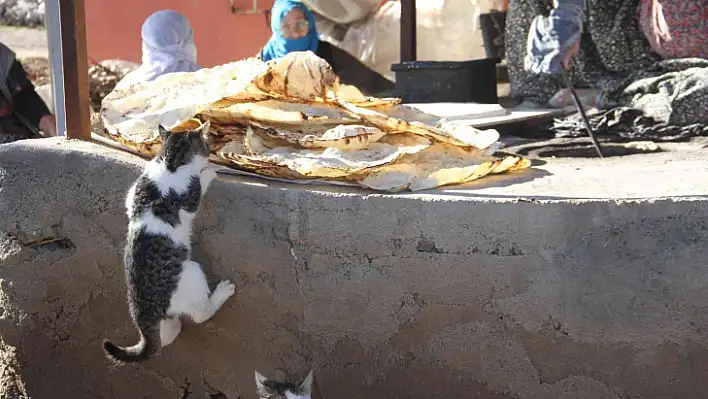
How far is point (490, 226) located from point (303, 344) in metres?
0.72

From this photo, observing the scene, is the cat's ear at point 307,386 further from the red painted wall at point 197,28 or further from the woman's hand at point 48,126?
Answer: the red painted wall at point 197,28

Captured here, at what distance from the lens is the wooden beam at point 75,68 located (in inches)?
119

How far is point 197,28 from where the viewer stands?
7.37 m

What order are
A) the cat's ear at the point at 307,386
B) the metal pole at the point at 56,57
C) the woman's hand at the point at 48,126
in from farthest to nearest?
the woman's hand at the point at 48,126 → the metal pole at the point at 56,57 → the cat's ear at the point at 307,386

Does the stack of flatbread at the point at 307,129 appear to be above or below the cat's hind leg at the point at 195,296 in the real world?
above

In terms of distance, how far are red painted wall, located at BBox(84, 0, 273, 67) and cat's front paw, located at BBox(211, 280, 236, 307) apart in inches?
193

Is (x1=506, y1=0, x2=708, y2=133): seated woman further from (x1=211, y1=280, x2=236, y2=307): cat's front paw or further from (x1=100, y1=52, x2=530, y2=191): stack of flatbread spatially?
(x1=211, y1=280, x2=236, y2=307): cat's front paw

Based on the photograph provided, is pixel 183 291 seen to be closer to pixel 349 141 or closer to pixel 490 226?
pixel 349 141

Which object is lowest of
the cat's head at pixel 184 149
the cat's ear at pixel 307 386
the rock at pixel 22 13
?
the cat's ear at pixel 307 386

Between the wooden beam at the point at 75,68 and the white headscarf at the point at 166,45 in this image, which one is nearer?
the wooden beam at the point at 75,68

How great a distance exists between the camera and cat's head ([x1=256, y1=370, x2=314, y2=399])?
2.25 m

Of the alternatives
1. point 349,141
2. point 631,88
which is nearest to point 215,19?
point 631,88

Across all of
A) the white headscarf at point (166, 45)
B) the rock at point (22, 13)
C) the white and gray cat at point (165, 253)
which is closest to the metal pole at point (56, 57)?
the white and gray cat at point (165, 253)

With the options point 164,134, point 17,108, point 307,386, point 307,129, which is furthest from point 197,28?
point 307,386
